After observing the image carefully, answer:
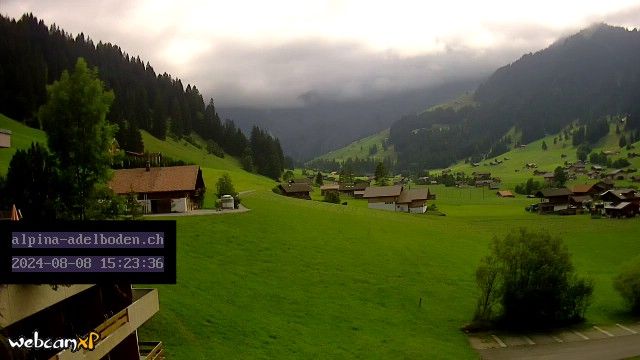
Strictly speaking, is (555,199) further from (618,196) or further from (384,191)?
(384,191)

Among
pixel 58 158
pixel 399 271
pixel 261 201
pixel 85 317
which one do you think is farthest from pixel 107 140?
pixel 261 201

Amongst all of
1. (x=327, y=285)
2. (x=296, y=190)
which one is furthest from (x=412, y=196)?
(x=327, y=285)

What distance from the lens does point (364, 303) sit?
Result: 5331cm

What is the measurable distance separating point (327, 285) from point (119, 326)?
117 ft

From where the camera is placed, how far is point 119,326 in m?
21.8

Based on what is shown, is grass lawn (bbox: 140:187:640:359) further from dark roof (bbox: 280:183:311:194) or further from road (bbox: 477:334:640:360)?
dark roof (bbox: 280:183:311:194)

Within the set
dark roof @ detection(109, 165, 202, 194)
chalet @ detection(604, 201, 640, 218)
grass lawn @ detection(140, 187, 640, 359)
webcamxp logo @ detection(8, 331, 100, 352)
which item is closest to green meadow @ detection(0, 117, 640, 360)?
grass lawn @ detection(140, 187, 640, 359)

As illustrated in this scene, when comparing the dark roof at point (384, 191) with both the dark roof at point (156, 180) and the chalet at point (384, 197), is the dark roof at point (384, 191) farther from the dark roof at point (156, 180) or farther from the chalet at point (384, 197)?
the dark roof at point (156, 180)

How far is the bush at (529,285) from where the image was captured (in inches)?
2219

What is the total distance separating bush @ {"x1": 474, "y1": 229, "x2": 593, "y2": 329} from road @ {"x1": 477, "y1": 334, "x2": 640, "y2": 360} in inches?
210

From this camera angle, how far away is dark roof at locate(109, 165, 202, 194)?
7644cm

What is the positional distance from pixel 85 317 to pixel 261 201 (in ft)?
227

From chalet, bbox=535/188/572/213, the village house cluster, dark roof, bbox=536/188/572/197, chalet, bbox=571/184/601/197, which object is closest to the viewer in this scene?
the village house cluster

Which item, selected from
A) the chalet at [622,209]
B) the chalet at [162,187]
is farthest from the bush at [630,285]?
the chalet at [622,209]
